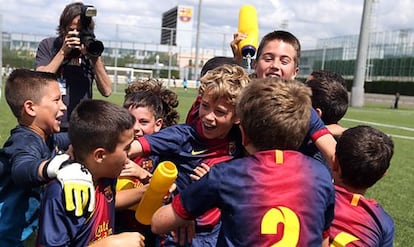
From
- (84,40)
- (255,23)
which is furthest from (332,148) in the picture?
(84,40)

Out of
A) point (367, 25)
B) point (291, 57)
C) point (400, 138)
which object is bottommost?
point (400, 138)

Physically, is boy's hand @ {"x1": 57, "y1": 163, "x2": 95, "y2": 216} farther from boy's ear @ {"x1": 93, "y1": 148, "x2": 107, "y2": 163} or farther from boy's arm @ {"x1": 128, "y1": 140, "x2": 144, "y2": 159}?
boy's arm @ {"x1": 128, "y1": 140, "x2": 144, "y2": 159}

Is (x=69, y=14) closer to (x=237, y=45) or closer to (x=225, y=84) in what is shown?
(x=237, y=45)

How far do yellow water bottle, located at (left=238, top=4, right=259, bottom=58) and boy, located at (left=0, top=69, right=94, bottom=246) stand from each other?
138cm

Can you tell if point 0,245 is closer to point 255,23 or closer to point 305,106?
point 305,106

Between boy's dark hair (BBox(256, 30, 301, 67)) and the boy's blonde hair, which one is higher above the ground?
boy's dark hair (BBox(256, 30, 301, 67))

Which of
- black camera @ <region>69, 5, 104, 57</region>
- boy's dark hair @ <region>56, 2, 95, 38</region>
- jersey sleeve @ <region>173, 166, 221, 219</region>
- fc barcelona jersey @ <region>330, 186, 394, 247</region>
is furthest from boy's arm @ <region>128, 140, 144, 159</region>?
boy's dark hair @ <region>56, 2, 95, 38</region>

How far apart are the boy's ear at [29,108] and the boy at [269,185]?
127cm

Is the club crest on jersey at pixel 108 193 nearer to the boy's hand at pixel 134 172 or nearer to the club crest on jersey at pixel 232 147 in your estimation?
the boy's hand at pixel 134 172

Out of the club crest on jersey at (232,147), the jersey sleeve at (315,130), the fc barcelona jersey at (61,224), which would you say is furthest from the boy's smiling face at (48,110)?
the jersey sleeve at (315,130)

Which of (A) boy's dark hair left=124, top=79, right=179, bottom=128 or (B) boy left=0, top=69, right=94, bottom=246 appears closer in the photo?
(B) boy left=0, top=69, right=94, bottom=246

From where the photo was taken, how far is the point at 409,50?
52.0m

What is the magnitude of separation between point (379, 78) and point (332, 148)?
184ft

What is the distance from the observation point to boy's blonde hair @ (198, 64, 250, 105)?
10.1 ft
